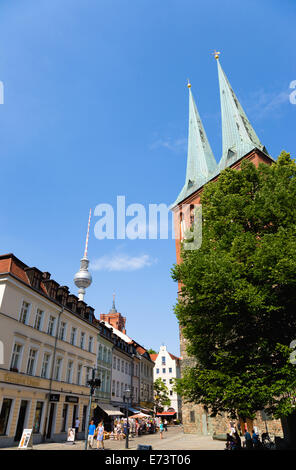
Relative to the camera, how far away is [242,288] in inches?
491

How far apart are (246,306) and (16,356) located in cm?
1589

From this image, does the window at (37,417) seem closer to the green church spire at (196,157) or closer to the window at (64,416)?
the window at (64,416)

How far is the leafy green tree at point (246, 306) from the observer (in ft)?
39.5

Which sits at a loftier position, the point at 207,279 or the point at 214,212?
the point at 214,212

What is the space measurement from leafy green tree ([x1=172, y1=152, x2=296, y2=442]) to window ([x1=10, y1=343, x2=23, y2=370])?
38.2 feet

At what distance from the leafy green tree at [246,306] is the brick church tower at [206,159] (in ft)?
62.6

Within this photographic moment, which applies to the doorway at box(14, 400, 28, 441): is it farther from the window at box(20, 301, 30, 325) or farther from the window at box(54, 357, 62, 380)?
the window at box(20, 301, 30, 325)

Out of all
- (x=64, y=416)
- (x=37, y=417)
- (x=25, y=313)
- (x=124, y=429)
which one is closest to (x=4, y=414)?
(x=37, y=417)

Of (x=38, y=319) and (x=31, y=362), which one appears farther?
(x=38, y=319)

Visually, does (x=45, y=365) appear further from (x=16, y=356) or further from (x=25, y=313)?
(x=25, y=313)

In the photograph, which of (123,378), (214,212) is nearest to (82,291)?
(123,378)

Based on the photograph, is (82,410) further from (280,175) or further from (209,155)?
(209,155)

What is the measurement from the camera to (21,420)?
68.1ft

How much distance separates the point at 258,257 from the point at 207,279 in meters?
2.23
